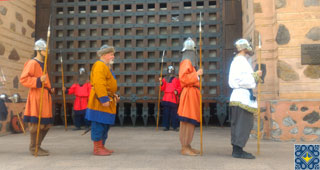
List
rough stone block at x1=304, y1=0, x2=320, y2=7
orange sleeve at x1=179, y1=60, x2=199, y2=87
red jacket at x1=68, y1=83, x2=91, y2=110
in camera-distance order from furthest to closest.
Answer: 1. red jacket at x1=68, y1=83, x2=91, y2=110
2. rough stone block at x1=304, y1=0, x2=320, y2=7
3. orange sleeve at x1=179, y1=60, x2=199, y2=87

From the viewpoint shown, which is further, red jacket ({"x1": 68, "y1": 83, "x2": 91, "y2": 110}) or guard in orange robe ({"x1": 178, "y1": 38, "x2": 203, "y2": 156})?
red jacket ({"x1": 68, "y1": 83, "x2": 91, "y2": 110})

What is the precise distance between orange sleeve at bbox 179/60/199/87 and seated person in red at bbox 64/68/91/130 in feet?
11.6

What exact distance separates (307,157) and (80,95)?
5352 millimetres

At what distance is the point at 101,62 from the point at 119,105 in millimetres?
3473

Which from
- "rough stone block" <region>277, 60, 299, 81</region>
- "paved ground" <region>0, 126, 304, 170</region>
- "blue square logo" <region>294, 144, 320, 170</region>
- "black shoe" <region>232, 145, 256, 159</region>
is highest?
"rough stone block" <region>277, 60, 299, 81</region>

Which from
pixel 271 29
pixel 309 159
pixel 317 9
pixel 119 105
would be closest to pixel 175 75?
pixel 119 105

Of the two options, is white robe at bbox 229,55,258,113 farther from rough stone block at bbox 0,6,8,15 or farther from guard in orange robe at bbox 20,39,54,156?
rough stone block at bbox 0,6,8,15

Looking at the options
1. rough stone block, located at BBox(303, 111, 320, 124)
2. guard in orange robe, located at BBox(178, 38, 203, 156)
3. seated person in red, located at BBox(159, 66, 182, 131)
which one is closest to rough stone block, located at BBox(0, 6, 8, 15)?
seated person in red, located at BBox(159, 66, 182, 131)

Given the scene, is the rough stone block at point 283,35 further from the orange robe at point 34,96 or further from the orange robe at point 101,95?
the orange robe at point 34,96

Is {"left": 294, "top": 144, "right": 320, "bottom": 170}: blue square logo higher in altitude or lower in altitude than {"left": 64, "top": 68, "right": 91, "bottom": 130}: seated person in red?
lower

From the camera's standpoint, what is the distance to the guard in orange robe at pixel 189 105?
11.8ft

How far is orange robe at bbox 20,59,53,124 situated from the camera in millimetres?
3592

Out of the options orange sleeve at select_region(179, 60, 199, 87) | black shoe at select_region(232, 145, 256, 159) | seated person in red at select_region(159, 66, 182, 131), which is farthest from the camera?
seated person in red at select_region(159, 66, 182, 131)

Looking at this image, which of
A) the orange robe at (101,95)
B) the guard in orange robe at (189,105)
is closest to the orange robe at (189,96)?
the guard in orange robe at (189,105)
